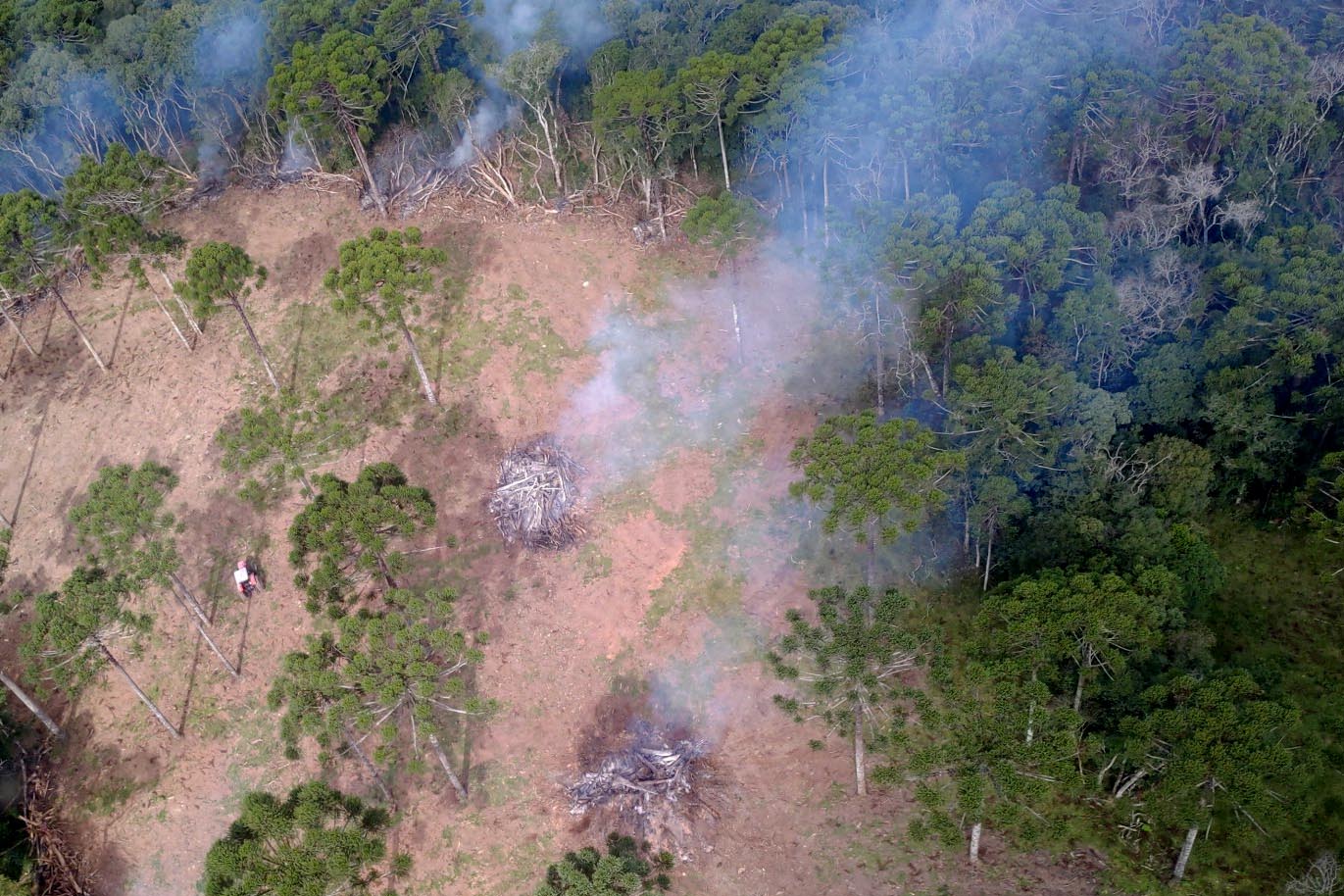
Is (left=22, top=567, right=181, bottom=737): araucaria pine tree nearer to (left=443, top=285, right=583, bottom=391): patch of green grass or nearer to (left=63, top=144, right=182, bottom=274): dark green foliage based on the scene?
(left=63, top=144, right=182, bottom=274): dark green foliage

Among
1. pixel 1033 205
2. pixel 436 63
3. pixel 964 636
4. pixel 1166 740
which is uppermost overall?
pixel 436 63

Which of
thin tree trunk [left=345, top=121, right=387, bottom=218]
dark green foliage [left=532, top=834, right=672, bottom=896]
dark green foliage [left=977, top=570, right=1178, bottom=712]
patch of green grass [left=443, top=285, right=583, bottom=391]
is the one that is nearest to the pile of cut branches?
dark green foliage [left=532, top=834, right=672, bottom=896]

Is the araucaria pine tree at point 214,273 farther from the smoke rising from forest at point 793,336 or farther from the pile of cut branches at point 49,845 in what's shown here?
the pile of cut branches at point 49,845

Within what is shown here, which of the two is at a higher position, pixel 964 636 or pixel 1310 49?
pixel 1310 49

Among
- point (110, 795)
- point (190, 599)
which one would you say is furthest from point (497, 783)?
point (190, 599)

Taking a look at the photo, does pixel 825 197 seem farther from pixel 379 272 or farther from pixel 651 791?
pixel 651 791

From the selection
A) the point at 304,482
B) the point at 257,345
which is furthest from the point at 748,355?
the point at 257,345

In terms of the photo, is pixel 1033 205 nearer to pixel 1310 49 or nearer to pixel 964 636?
pixel 964 636

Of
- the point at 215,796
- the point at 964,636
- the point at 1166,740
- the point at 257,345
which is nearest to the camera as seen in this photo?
the point at 1166,740
